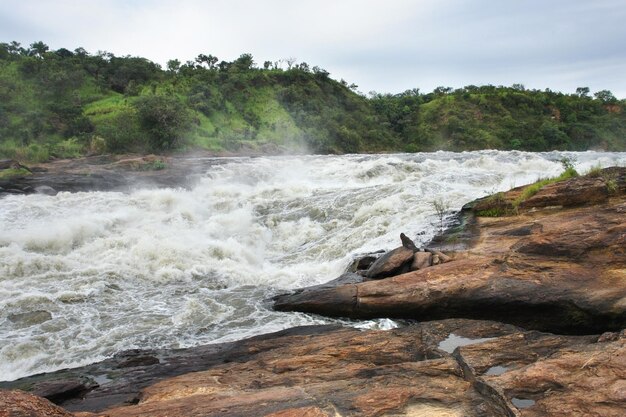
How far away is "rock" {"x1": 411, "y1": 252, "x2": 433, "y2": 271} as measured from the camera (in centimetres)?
865

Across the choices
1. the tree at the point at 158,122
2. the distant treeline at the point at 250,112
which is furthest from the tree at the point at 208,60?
the tree at the point at 158,122

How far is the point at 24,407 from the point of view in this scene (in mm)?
3406

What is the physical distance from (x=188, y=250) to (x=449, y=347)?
28.9ft

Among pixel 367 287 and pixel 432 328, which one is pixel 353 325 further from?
pixel 432 328

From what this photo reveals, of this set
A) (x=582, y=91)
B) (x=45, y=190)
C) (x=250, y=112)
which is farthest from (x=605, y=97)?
(x=45, y=190)

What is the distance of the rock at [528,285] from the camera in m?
6.56

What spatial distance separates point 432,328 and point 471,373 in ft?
5.30

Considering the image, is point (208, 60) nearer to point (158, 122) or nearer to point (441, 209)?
point (158, 122)

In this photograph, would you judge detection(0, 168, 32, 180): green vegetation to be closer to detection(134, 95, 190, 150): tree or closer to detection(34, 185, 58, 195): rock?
detection(34, 185, 58, 195): rock

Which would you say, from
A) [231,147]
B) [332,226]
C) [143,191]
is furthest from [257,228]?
[231,147]

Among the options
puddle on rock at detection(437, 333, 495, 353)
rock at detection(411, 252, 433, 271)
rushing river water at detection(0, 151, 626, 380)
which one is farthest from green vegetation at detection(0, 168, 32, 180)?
puddle on rock at detection(437, 333, 495, 353)

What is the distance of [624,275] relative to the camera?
6531 mm

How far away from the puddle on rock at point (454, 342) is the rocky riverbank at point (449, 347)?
1cm

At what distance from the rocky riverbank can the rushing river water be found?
1.01 metres
